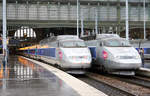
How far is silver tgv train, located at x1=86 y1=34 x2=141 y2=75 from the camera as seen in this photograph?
1828 cm

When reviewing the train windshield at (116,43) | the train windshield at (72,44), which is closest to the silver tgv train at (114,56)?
the train windshield at (116,43)

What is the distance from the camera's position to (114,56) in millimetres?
18625

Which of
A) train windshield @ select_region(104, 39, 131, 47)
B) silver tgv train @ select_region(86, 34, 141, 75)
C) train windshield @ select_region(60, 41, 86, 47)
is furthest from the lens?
train windshield @ select_region(60, 41, 86, 47)

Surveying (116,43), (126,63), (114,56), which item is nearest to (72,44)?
(116,43)

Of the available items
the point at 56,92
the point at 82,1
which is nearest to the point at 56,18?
the point at 82,1

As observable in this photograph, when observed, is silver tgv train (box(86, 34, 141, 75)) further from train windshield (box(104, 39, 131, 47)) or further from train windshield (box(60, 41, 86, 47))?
train windshield (box(60, 41, 86, 47))

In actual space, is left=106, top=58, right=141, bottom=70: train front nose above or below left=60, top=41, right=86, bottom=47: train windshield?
below

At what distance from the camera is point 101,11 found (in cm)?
6325

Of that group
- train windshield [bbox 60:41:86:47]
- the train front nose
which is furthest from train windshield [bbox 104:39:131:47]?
the train front nose

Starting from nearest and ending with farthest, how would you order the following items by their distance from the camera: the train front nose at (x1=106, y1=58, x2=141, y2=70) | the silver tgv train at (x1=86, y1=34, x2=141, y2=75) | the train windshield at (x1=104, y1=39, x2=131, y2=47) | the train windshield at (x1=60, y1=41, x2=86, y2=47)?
1. the train front nose at (x1=106, y1=58, x2=141, y2=70)
2. the silver tgv train at (x1=86, y1=34, x2=141, y2=75)
3. the train windshield at (x1=104, y1=39, x2=131, y2=47)
4. the train windshield at (x1=60, y1=41, x2=86, y2=47)

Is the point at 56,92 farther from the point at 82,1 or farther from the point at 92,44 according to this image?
the point at 82,1

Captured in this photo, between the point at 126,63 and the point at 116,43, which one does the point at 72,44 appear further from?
the point at 126,63

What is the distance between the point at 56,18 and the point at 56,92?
5135cm

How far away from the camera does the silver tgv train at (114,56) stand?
18.3 meters
